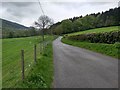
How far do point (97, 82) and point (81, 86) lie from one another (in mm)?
963

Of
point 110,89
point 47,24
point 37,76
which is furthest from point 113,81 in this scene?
point 47,24

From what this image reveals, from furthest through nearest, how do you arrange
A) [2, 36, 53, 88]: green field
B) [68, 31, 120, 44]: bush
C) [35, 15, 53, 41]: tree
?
[35, 15, 53, 41]: tree < [68, 31, 120, 44]: bush < [2, 36, 53, 88]: green field

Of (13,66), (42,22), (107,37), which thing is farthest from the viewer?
(42,22)

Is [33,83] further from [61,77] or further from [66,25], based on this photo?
[66,25]

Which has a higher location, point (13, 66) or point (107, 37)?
point (107, 37)

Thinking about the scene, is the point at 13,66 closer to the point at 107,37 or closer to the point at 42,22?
the point at 107,37

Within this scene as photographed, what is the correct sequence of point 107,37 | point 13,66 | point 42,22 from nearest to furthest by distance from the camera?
point 13,66
point 107,37
point 42,22

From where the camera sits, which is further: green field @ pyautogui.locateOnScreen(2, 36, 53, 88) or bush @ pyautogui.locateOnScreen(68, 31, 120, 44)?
bush @ pyautogui.locateOnScreen(68, 31, 120, 44)

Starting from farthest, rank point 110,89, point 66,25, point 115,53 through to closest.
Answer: point 66,25 < point 115,53 < point 110,89

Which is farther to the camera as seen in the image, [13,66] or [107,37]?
[107,37]

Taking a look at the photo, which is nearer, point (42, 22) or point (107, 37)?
point (107, 37)

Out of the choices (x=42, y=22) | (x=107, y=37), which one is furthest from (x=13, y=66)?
(x=42, y=22)

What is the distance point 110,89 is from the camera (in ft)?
26.8

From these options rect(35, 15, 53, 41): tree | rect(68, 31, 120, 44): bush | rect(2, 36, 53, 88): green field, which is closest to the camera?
rect(2, 36, 53, 88): green field
